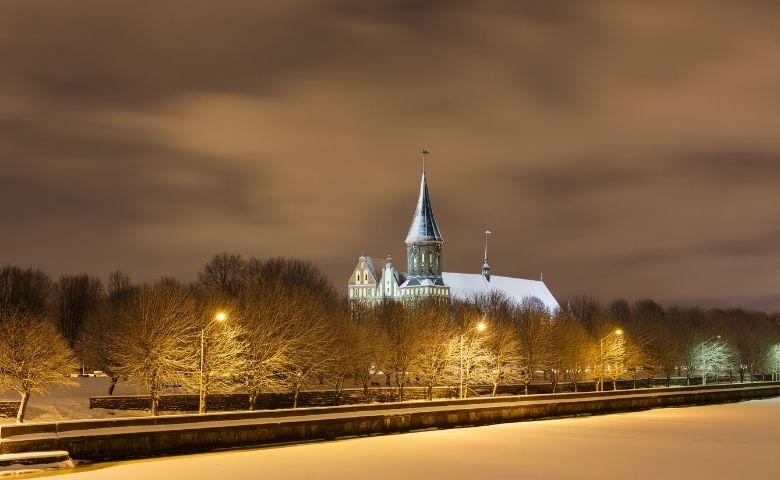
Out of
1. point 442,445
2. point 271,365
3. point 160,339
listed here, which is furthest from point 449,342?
point 442,445

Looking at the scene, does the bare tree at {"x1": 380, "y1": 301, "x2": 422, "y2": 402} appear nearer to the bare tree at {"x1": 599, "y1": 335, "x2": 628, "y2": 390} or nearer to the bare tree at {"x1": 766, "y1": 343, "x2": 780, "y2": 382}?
the bare tree at {"x1": 599, "y1": 335, "x2": 628, "y2": 390}

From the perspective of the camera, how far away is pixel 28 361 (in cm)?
5197

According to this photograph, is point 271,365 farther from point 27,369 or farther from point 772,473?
point 772,473

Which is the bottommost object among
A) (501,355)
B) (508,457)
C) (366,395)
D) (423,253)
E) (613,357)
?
(508,457)

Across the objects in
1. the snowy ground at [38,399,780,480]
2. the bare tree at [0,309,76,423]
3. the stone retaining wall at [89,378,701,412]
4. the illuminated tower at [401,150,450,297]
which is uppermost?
the illuminated tower at [401,150,450,297]

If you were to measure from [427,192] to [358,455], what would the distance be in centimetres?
14951

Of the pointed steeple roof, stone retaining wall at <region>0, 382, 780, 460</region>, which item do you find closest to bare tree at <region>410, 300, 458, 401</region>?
stone retaining wall at <region>0, 382, 780, 460</region>

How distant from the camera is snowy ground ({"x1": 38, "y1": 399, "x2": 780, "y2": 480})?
32.0 m

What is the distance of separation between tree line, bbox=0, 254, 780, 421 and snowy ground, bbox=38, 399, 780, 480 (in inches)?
409

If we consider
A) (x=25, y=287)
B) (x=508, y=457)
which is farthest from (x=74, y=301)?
(x=508, y=457)

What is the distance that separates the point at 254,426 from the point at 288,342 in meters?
22.7

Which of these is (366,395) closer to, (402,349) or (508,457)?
(402,349)

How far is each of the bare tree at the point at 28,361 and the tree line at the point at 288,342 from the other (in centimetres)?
9

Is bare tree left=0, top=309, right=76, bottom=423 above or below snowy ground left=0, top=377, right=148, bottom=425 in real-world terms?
above
